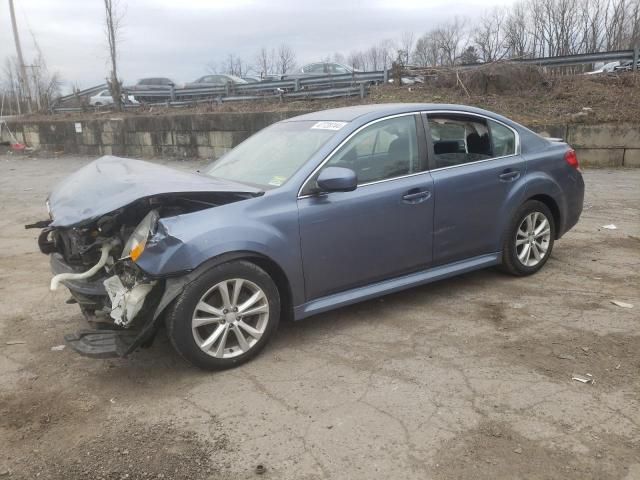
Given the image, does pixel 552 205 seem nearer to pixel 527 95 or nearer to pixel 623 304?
pixel 623 304

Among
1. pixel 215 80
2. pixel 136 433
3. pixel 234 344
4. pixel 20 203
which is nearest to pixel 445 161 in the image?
pixel 234 344

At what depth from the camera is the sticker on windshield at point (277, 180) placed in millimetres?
Answer: 3868

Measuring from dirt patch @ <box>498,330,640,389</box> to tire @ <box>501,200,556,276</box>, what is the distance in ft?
3.73

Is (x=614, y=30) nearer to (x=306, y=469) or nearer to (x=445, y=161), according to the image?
(x=445, y=161)

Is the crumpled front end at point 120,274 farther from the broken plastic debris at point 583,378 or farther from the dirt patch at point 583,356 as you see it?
the broken plastic debris at point 583,378

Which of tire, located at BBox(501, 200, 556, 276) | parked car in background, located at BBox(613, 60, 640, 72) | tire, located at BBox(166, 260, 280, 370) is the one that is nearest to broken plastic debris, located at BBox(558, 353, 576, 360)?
tire, located at BBox(501, 200, 556, 276)

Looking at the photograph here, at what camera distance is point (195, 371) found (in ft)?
11.7

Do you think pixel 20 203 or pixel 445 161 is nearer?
pixel 445 161

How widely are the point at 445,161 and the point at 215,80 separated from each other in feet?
67.8

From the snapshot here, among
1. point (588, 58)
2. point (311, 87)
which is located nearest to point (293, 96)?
point (311, 87)

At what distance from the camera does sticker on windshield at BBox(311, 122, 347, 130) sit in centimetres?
420

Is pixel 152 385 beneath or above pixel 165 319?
beneath

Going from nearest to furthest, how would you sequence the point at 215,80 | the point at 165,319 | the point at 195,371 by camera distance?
the point at 165,319 < the point at 195,371 < the point at 215,80

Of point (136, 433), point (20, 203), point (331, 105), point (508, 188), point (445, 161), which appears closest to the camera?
point (136, 433)
